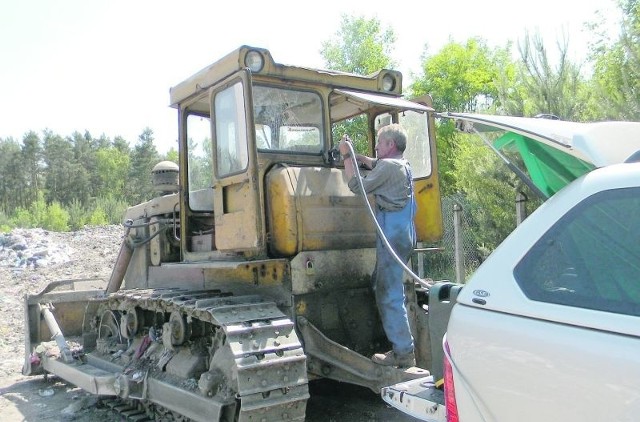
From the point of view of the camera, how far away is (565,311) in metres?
2.16

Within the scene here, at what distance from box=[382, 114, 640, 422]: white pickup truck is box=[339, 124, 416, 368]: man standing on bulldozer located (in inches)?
89.1

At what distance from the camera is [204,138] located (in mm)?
6070

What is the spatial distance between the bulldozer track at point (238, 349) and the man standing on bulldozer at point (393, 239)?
0.86 m

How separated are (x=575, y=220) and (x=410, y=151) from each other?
12.9ft

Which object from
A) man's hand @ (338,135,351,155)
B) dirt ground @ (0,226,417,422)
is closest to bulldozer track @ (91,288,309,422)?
dirt ground @ (0,226,417,422)

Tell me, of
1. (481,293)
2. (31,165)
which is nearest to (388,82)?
(481,293)

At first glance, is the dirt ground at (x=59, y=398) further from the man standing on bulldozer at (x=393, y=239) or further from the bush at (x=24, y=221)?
the bush at (x=24, y=221)

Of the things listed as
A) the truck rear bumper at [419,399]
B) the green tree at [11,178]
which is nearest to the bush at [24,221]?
the green tree at [11,178]

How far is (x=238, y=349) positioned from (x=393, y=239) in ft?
4.99

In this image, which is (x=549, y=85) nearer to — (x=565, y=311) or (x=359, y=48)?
(x=565, y=311)

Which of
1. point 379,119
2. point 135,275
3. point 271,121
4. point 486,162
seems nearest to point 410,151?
Answer: point 379,119

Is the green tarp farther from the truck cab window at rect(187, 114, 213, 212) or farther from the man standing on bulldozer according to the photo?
the truck cab window at rect(187, 114, 213, 212)

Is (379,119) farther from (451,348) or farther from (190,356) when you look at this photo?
(451,348)

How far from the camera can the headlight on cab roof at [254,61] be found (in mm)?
5039
